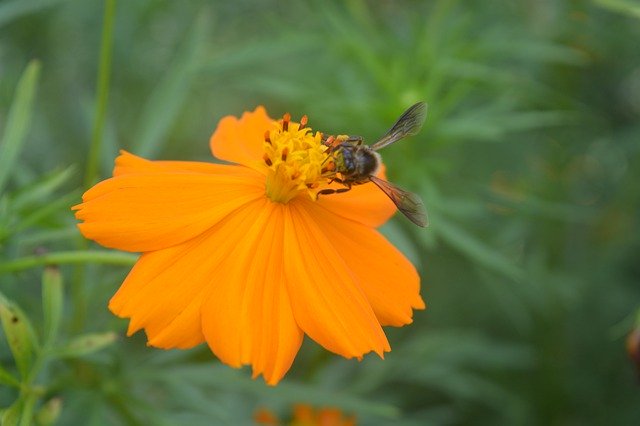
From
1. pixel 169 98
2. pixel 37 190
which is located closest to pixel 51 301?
pixel 37 190

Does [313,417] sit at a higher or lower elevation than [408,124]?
lower

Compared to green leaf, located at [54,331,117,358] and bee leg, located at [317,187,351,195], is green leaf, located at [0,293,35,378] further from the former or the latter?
bee leg, located at [317,187,351,195]

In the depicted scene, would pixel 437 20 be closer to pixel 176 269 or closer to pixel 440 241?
pixel 440 241

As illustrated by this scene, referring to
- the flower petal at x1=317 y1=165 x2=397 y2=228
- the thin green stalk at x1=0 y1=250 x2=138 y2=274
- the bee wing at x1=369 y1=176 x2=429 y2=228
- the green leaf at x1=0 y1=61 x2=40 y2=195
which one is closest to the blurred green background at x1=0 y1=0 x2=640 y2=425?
the green leaf at x1=0 y1=61 x2=40 y2=195

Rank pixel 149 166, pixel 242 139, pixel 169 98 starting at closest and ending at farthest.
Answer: pixel 149 166, pixel 242 139, pixel 169 98

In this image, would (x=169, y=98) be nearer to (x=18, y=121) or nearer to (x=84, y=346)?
(x=18, y=121)
